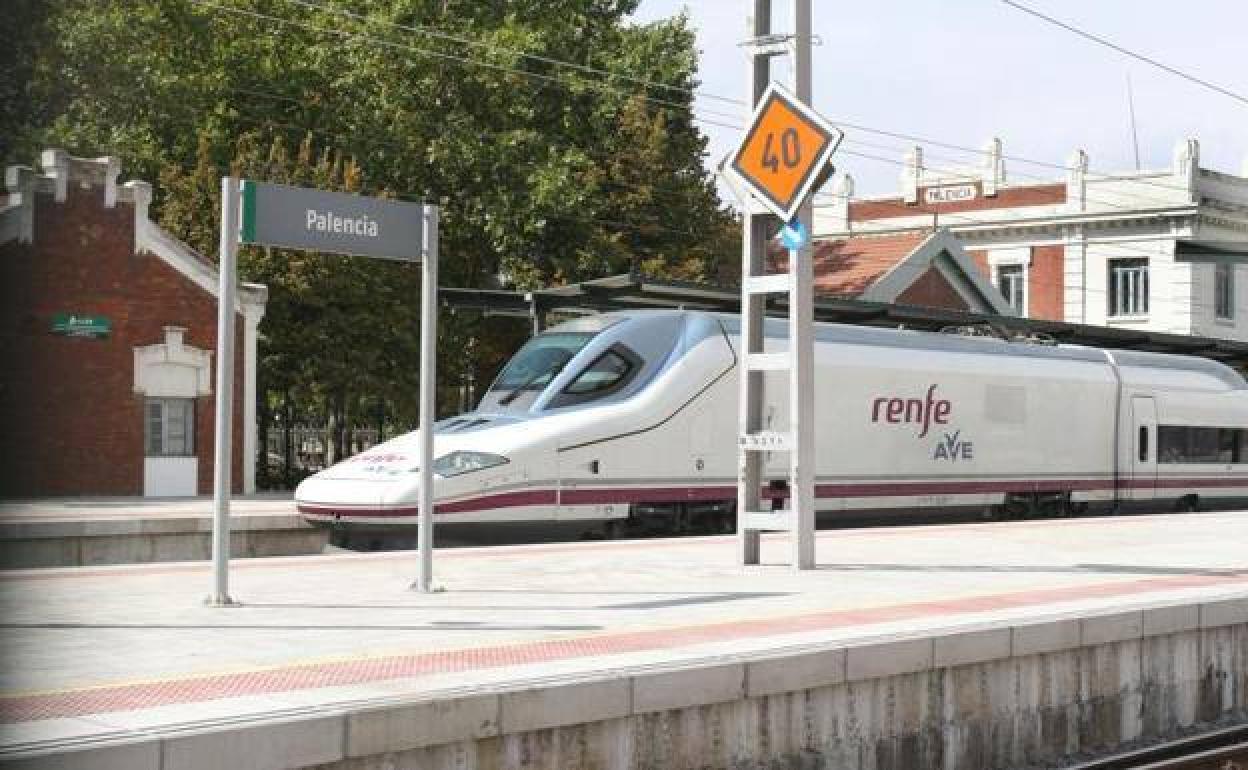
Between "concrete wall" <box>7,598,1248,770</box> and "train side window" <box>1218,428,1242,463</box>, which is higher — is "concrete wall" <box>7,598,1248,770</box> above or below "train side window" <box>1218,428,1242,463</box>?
below

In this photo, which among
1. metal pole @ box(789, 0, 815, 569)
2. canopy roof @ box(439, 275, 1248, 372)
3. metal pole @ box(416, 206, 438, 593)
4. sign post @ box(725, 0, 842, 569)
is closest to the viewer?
metal pole @ box(416, 206, 438, 593)

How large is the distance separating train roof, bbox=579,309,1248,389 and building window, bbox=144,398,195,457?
11093 mm

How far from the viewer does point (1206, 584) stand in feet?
37.6

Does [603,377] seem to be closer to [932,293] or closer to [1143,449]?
[1143,449]

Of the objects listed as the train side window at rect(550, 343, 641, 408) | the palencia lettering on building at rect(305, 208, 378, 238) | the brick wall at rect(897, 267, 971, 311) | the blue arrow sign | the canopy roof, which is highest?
the brick wall at rect(897, 267, 971, 311)

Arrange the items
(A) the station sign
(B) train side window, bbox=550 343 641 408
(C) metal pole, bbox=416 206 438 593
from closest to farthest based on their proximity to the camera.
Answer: (A) the station sign
(C) metal pole, bbox=416 206 438 593
(B) train side window, bbox=550 343 641 408

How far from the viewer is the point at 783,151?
11.8m

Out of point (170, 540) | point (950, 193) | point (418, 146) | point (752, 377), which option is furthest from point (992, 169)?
point (752, 377)

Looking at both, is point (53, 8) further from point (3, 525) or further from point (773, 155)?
point (773, 155)

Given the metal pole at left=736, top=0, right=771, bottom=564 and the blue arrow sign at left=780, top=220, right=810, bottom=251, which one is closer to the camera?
the blue arrow sign at left=780, top=220, right=810, bottom=251

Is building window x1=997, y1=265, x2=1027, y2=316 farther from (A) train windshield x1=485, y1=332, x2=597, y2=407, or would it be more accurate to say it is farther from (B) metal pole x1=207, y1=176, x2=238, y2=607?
(B) metal pole x1=207, y1=176, x2=238, y2=607

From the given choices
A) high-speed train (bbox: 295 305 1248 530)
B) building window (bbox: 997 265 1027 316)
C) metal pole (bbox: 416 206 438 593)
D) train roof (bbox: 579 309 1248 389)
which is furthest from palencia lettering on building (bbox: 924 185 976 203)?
metal pole (bbox: 416 206 438 593)

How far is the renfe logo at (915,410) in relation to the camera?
68.6ft

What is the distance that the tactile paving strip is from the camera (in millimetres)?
5445
